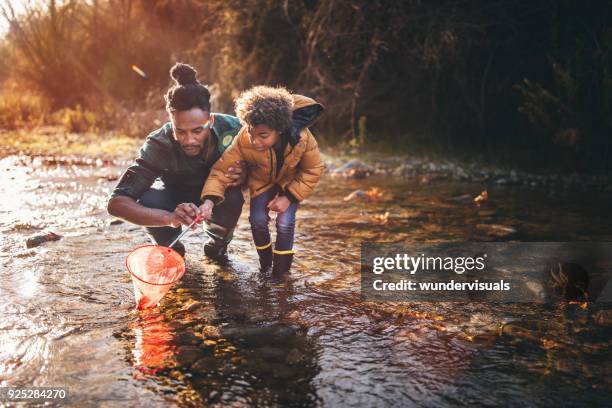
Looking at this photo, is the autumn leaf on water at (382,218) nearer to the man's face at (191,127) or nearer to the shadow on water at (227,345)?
the shadow on water at (227,345)

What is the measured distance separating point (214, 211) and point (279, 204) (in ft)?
1.73

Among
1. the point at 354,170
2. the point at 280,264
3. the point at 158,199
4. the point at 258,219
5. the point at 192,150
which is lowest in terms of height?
the point at 280,264

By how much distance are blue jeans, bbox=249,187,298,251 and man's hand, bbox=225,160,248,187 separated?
0.14 metres

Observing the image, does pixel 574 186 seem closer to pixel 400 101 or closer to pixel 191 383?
pixel 400 101

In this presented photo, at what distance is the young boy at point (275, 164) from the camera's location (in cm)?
343

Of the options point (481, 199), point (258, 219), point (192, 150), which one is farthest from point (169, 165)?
point (481, 199)

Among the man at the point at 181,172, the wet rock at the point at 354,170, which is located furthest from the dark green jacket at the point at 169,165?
the wet rock at the point at 354,170

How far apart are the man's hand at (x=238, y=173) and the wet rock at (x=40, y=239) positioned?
1.54 meters

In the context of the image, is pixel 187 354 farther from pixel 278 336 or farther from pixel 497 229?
pixel 497 229

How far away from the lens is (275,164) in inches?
143

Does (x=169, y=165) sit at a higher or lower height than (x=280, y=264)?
higher

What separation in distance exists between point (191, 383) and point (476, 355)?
45.5 inches

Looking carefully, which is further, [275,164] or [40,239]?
[40,239]

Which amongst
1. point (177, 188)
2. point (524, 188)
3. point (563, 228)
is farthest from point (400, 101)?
point (177, 188)
